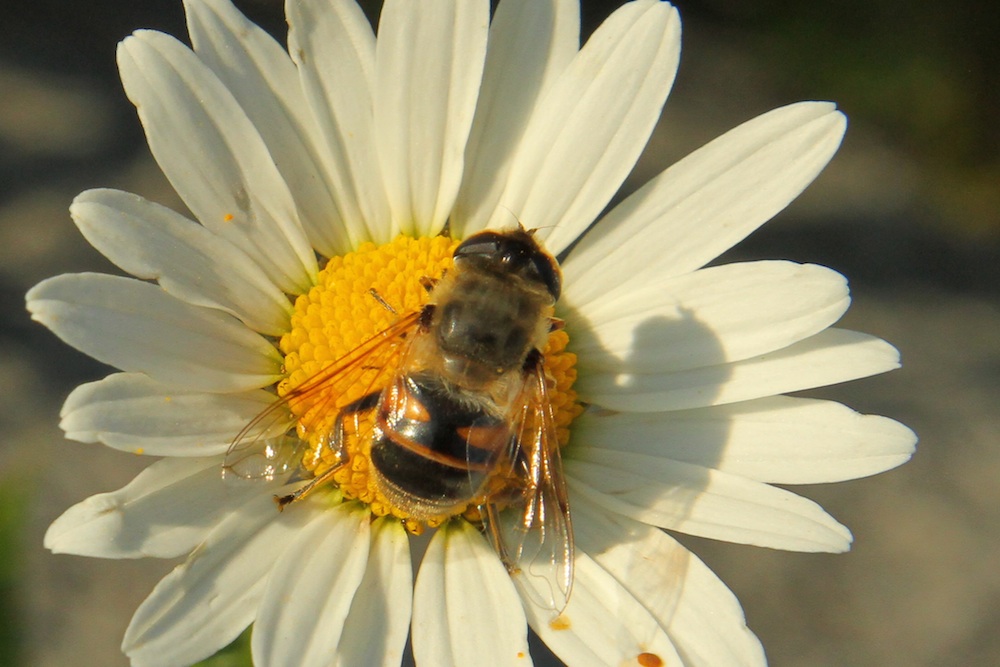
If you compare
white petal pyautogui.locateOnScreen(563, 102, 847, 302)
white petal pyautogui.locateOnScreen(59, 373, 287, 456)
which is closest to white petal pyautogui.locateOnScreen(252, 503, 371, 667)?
white petal pyautogui.locateOnScreen(59, 373, 287, 456)

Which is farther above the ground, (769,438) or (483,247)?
(483,247)

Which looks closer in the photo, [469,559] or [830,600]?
[469,559]

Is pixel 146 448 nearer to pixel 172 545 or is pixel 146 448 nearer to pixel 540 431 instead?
pixel 172 545

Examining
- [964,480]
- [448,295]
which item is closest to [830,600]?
[964,480]

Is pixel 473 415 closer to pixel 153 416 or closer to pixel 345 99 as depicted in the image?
pixel 153 416

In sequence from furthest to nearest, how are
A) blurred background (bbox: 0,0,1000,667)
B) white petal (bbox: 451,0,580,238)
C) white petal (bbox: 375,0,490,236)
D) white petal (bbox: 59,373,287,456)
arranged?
blurred background (bbox: 0,0,1000,667), white petal (bbox: 451,0,580,238), white petal (bbox: 375,0,490,236), white petal (bbox: 59,373,287,456)

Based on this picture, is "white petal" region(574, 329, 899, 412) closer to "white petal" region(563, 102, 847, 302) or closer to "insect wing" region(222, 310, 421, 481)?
"white petal" region(563, 102, 847, 302)

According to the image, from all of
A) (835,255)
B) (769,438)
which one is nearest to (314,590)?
(769,438)
